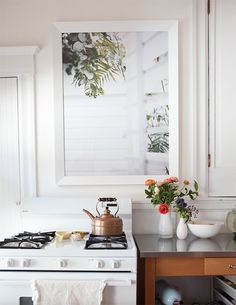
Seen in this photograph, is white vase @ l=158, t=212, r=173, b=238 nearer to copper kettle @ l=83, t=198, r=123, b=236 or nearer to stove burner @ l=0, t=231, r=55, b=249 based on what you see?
copper kettle @ l=83, t=198, r=123, b=236

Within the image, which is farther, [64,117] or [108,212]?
[64,117]

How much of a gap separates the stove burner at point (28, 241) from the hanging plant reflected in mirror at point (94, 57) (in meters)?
1.05

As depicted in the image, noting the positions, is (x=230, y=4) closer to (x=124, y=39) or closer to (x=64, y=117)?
(x=124, y=39)

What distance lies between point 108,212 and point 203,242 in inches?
24.9

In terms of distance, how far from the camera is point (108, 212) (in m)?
2.24

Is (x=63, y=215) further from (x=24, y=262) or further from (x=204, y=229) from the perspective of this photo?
(x=204, y=229)

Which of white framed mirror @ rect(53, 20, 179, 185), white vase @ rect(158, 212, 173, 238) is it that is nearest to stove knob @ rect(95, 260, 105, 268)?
white vase @ rect(158, 212, 173, 238)

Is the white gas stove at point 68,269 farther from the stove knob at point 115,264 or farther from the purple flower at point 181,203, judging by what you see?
the purple flower at point 181,203

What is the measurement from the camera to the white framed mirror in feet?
8.14

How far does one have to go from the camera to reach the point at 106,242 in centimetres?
208

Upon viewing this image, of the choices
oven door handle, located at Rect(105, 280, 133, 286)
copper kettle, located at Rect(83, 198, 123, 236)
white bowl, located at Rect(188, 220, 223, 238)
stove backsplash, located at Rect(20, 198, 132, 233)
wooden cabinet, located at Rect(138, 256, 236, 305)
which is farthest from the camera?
Result: stove backsplash, located at Rect(20, 198, 132, 233)

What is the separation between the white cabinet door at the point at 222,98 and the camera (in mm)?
2475

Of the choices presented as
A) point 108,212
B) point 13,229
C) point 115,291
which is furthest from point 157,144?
point 13,229

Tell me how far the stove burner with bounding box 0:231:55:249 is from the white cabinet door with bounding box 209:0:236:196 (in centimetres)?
117
